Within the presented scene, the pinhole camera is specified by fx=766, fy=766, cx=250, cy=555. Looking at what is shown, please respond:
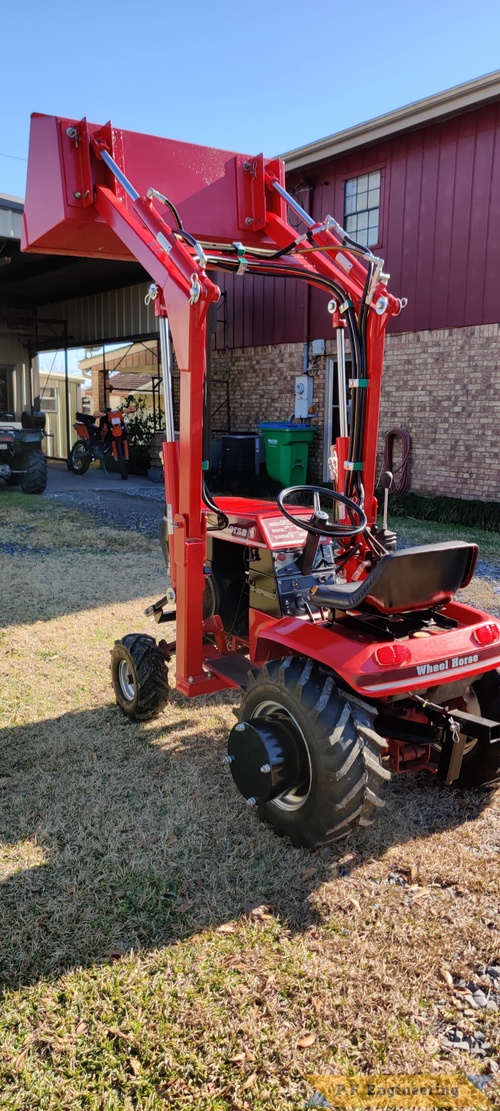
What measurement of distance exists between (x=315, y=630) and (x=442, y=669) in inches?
19.7

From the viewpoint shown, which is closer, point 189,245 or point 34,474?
point 189,245

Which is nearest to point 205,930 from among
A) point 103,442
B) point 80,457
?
point 103,442

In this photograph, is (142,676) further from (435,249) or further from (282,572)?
(435,249)

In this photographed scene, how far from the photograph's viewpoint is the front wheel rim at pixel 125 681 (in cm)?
412

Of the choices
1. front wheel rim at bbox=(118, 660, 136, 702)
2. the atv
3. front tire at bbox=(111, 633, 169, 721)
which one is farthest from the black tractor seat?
the atv

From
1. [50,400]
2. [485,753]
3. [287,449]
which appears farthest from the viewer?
[50,400]

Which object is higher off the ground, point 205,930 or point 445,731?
point 445,731

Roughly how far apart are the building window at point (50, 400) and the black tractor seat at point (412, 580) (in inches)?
911

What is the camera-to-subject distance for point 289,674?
2.85 m

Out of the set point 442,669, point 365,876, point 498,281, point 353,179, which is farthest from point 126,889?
point 353,179

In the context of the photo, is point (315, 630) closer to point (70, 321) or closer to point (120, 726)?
point (120, 726)

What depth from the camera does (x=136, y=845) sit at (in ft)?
9.91

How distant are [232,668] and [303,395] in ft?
31.3

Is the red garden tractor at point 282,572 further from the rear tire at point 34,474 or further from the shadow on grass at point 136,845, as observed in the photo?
the rear tire at point 34,474
